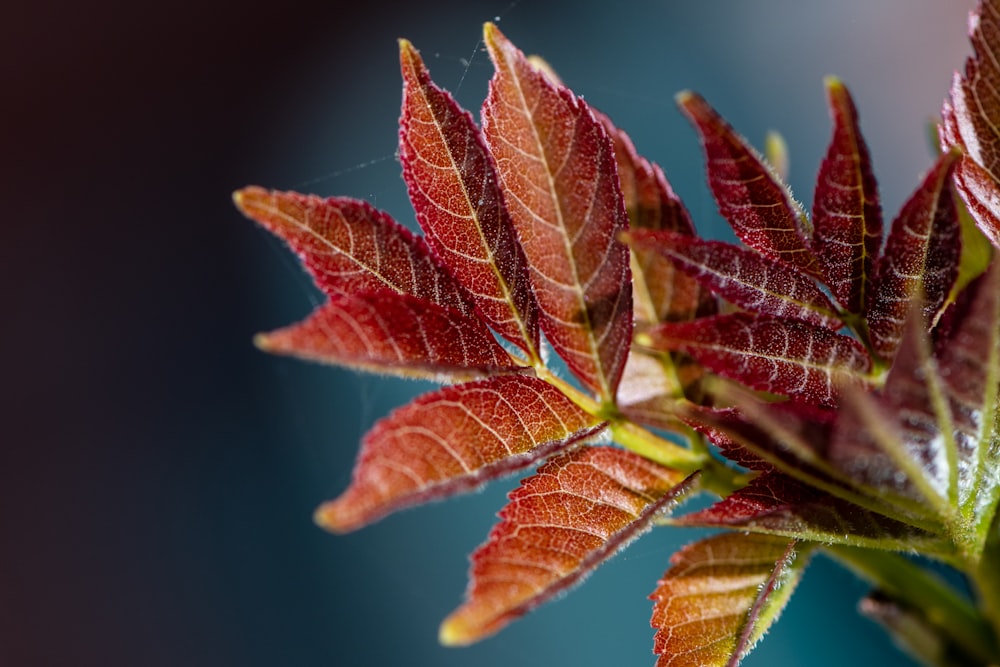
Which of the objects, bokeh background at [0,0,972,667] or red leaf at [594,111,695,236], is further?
bokeh background at [0,0,972,667]

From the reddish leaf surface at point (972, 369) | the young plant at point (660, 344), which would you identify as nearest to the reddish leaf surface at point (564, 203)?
the young plant at point (660, 344)

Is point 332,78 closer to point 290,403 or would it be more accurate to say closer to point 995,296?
point 290,403

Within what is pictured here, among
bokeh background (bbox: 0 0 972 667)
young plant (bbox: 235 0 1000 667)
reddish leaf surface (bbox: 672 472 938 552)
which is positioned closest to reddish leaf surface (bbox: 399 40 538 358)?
young plant (bbox: 235 0 1000 667)

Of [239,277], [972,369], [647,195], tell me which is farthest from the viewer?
[239,277]

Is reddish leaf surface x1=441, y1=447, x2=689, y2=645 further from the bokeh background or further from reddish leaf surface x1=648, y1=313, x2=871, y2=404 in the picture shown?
the bokeh background

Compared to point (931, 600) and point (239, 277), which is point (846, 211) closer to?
point (931, 600)

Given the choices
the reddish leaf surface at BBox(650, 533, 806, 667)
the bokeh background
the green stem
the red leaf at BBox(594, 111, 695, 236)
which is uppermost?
the bokeh background

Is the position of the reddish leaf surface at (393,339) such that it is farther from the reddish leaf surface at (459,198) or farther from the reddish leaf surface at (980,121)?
the reddish leaf surface at (980,121)

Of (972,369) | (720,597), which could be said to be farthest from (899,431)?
(720,597)
